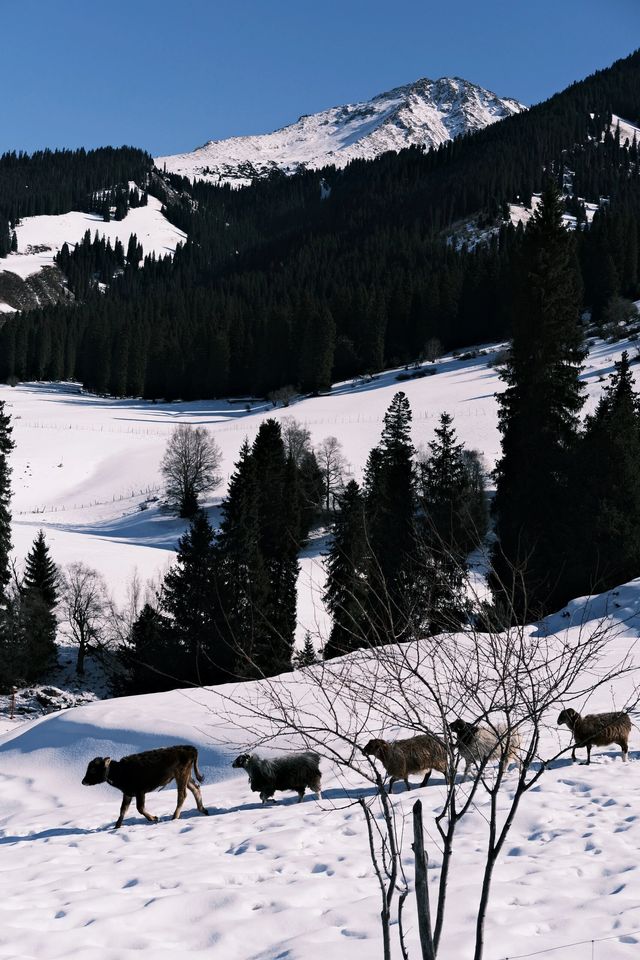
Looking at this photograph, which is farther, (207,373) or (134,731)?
(207,373)

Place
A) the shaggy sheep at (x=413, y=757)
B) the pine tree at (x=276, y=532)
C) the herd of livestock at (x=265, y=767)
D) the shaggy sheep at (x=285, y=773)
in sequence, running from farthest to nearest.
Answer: the pine tree at (x=276, y=532), the shaggy sheep at (x=285, y=773), the herd of livestock at (x=265, y=767), the shaggy sheep at (x=413, y=757)

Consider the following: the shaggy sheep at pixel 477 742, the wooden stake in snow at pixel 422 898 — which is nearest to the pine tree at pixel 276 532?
the shaggy sheep at pixel 477 742

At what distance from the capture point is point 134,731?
13.8 metres

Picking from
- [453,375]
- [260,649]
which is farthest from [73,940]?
[453,375]

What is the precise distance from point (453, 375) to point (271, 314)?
43668 millimetres

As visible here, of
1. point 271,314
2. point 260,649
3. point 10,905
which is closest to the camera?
point 10,905

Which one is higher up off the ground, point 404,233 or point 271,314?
point 404,233

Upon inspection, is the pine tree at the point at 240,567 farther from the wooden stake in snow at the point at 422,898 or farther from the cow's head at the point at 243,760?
the wooden stake in snow at the point at 422,898

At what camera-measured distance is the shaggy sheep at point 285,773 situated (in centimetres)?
1011

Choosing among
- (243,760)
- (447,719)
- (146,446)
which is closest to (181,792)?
(243,760)

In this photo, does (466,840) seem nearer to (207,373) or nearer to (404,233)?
(207,373)

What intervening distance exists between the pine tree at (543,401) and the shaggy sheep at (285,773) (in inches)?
725

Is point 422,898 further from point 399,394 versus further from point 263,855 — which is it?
point 399,394

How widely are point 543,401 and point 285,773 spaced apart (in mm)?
21294
